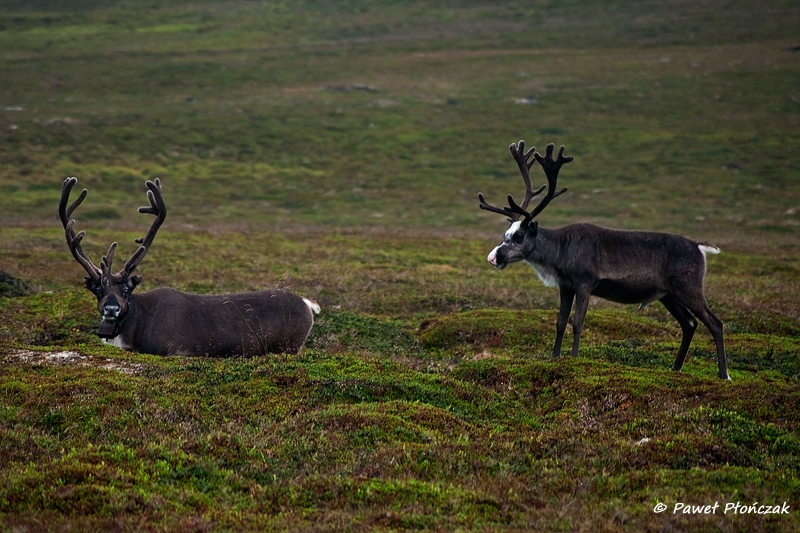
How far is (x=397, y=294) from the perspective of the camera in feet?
78.0

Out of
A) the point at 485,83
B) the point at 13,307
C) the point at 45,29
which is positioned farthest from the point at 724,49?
the point at 13,307

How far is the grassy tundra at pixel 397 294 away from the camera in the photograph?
9.13 meters

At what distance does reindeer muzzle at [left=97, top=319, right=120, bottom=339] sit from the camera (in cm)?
1504

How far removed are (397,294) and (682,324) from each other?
9.55 meters

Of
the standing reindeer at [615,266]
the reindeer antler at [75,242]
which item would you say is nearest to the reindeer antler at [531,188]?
the standing reindeer at [615,266]

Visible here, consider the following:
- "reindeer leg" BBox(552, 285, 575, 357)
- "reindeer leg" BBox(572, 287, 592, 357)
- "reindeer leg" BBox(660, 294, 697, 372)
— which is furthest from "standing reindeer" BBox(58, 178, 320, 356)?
"reindeer leg" BBox(660, 294, 697, 372)

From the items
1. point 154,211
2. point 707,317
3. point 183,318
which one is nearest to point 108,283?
point 183,318

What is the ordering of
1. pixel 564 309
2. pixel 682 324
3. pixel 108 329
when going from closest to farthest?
pixel 108 329 → pixel 682 324 → pixel 564 309

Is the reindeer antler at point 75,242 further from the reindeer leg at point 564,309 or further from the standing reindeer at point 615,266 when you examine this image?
the reindeer leg at point 564,309

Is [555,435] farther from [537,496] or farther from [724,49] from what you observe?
[724,49]

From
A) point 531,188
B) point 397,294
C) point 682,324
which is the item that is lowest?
point 397,294

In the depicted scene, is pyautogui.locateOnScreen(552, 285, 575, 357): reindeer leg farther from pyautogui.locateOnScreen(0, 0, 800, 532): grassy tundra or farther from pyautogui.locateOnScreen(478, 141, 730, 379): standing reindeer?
pyautogui.locateOnScreen(0, 0, 800, 532): grassy tundra

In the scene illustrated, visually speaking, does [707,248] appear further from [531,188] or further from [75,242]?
[75,242]

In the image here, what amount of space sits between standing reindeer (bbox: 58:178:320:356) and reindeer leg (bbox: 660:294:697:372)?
272 inches
